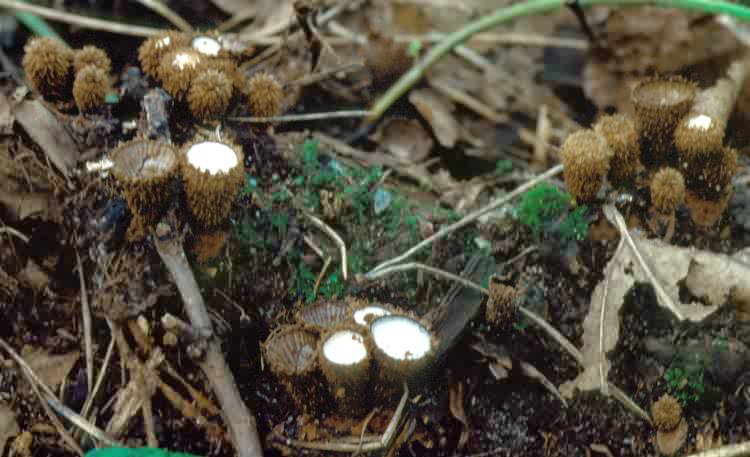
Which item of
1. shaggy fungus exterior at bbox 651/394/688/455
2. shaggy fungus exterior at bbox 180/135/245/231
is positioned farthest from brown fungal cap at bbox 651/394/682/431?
shaggy fungus exterior at bbox 180/135/245/231

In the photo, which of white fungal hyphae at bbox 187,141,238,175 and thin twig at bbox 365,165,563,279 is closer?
white fungal hyphae at bbox 187,141,238,175

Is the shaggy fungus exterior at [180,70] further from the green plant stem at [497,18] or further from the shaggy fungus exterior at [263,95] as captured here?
the green plant stem at [497,18]

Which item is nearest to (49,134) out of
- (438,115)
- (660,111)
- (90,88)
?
(90,88)

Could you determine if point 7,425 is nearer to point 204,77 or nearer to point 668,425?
point 204,77

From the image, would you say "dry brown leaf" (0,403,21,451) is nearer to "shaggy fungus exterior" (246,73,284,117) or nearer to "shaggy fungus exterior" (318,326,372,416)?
"shaggy fungus exterior" (318,326,372,416)

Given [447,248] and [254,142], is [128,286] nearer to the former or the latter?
→ [254,142]

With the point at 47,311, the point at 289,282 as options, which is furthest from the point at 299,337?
the point at 47,311
